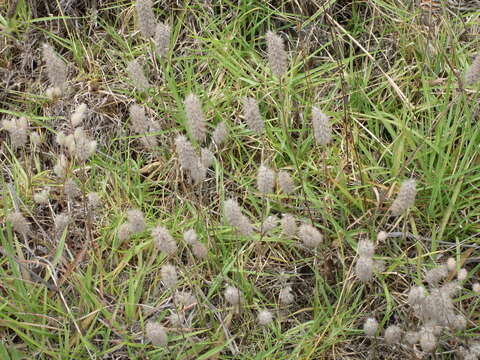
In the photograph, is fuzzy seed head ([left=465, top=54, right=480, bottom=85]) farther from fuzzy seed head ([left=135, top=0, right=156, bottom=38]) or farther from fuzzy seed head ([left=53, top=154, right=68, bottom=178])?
fuzzy seed head ([left=53, top=154, right=68, bottom=178])

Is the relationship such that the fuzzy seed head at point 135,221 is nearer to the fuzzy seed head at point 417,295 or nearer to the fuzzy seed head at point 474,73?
the fuzzy seed head at point 417,295

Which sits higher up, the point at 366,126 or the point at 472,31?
the point at 472,31

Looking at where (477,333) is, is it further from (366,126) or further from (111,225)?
(111,225)

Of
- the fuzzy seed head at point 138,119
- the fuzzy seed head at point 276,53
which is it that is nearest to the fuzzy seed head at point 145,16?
the fuzzy seed head at point 138,119

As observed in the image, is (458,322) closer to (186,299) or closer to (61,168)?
(186,299)

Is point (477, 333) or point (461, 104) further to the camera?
point (461, 104)

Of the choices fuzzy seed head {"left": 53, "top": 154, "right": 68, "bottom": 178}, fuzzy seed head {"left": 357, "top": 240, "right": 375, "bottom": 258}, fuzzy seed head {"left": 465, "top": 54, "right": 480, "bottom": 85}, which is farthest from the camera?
fuzzy seed head {"left": 53, "top": 154, "right": 68, "bottom": 178}

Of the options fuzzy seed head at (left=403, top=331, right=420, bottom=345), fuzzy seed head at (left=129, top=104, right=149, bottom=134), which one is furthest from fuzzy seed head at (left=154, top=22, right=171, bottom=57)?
fuzzy seed head at (left=403, top=331, right=420, bottom=345)

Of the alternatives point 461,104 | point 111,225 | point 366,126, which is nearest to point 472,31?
point 461,104

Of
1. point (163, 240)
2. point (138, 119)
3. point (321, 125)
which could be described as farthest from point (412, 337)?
point (138, 119)
